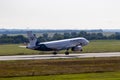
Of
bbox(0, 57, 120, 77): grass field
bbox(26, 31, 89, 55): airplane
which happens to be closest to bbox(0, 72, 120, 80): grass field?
bbox(0, 57, 120, 77): grass field

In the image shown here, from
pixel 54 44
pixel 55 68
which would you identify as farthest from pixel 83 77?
pixel 54 44

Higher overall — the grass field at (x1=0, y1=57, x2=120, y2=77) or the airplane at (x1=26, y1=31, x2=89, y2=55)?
the airplane at (x1=26, y1=31, x2=89, y2=55)

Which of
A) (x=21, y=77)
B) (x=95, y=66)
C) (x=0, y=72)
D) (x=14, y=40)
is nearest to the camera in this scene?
(x=21, y=77)

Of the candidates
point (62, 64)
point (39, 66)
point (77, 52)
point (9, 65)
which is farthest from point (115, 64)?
point (77, 52)

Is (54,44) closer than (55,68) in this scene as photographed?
No

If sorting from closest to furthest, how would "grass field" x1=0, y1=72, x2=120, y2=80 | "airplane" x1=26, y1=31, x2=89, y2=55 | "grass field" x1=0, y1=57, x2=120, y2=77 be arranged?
1. "grass field" x1=0, y1=72, x2=120, y2=80
2. "grass field" x1=0, y1=57, x2=120, y2=77
3. "airplane" x1=26, y1=31, x2=89, y2=55

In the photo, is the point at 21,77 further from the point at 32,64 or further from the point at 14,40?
the point at 14,40

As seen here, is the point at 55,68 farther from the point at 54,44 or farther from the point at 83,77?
the point at 54,44

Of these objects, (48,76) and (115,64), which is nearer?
(48,76)

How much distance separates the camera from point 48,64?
7706 cm

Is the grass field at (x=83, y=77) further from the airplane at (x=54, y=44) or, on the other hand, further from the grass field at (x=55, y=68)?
the airplane at (x=54, y=44)

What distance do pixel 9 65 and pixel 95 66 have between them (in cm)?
1694

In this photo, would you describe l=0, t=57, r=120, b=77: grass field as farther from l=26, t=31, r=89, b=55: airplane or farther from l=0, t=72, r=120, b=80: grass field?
l=26, t=31, r=89, b=55: airplane

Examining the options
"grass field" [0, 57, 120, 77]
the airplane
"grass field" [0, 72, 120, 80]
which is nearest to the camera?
"grass field" [0, 72, 120, 80]
